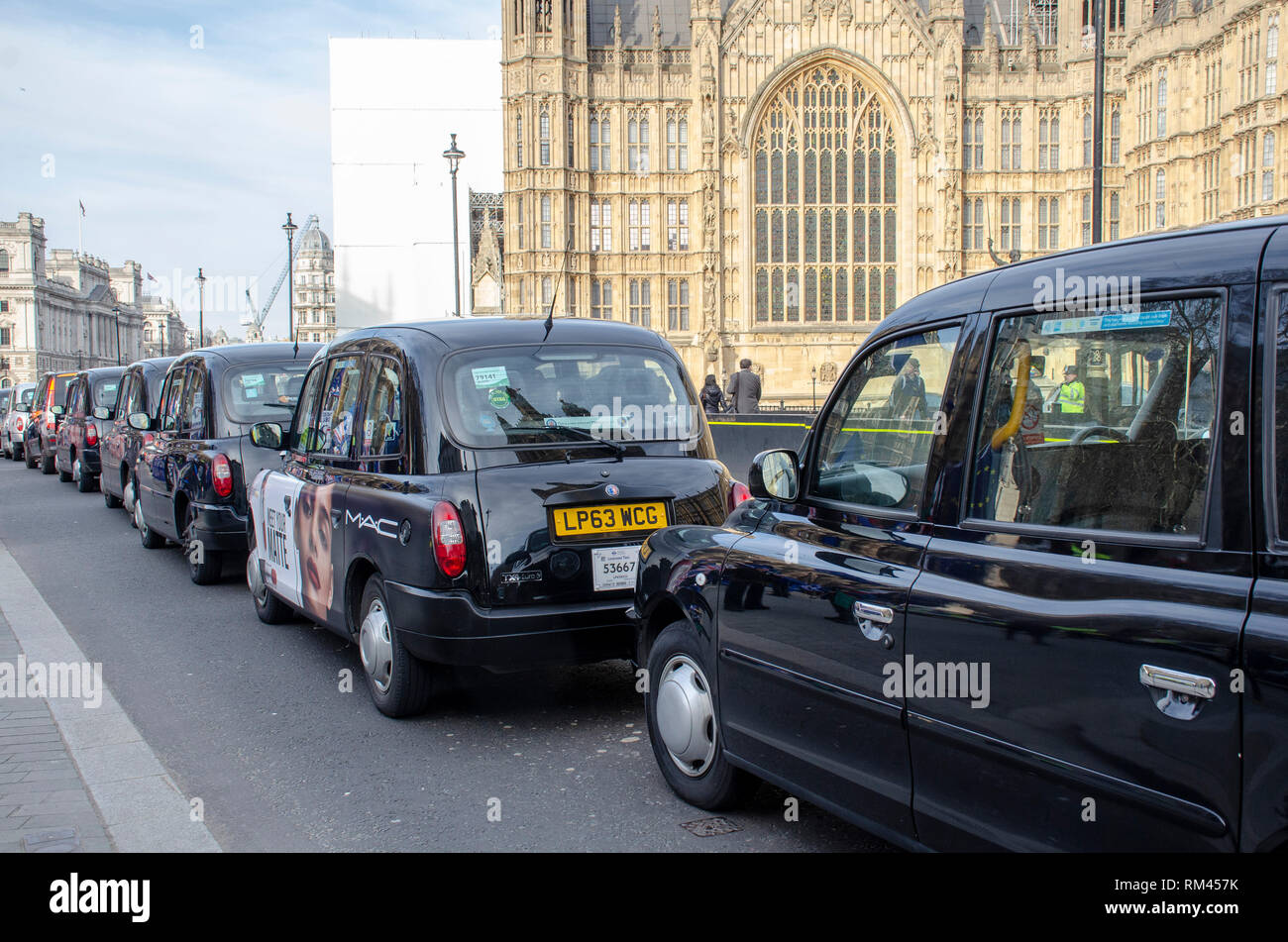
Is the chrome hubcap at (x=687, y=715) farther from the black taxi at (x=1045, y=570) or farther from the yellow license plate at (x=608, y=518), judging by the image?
the yellow license plate at (x=608, y=518)

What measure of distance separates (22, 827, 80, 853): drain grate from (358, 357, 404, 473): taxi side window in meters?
2.25

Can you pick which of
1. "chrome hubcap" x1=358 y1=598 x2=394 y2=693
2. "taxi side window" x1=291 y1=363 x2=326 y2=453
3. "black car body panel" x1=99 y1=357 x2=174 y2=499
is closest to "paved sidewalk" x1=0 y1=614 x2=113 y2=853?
"chrome hubcap" x1=358 y1=598 x2=394 y2=693

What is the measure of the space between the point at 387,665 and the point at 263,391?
550 cm

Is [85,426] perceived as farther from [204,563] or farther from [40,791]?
[40,791]

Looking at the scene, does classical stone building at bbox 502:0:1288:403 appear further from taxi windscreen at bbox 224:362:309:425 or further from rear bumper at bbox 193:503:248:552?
rear bumper at bbox 193:503:248:552

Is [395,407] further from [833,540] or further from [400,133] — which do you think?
[400,133]

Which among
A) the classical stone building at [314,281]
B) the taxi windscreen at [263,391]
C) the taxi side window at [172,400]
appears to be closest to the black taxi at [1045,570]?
the taxi windscreen at [263,391]

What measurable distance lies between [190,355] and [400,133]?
5333cm

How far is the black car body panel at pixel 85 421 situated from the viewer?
19.3 meters

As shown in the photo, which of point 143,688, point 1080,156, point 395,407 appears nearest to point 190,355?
point 143,688

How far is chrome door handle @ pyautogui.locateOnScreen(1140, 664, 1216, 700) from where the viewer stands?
2.38 m

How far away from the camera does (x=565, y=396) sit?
6.05 meters

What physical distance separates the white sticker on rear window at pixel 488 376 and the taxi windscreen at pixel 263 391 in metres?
4.75
